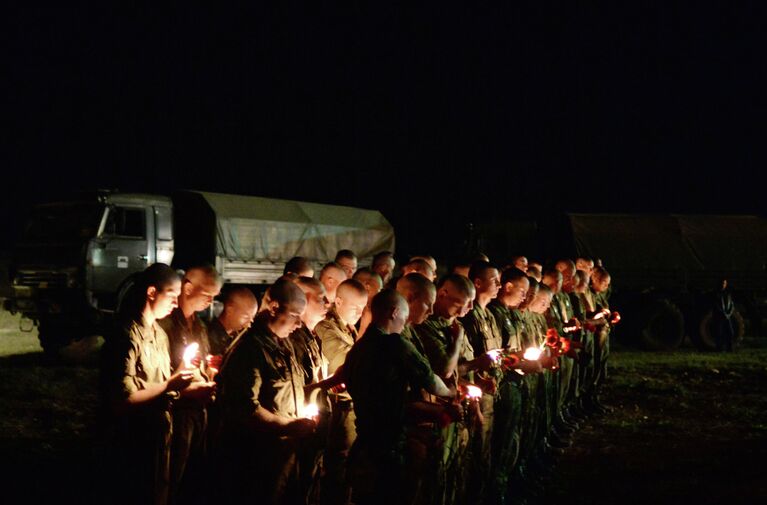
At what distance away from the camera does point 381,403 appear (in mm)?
4137

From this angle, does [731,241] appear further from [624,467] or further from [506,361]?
[506,361]

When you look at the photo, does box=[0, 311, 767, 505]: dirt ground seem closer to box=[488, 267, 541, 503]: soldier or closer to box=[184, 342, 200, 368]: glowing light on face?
box=[488, 267, 541, 503]: soldier

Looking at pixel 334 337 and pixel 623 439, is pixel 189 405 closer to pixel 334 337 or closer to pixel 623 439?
pixel 334 337

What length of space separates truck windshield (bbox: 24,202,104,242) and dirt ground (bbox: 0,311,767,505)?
89.9 inches

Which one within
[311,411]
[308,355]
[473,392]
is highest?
[308,355]

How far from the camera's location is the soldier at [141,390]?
400 cm

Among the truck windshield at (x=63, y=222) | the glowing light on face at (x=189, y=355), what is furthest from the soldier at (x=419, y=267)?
the truck windshield at (x=63, y=222)

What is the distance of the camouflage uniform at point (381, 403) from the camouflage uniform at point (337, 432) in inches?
28.5

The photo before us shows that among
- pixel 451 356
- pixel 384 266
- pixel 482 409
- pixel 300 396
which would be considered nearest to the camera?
pixel 300 396

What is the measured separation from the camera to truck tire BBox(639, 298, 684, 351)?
18.5m

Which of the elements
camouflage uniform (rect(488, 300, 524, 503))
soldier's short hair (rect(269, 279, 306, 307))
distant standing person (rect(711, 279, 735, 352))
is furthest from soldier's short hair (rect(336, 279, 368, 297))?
distant standing person (rect(711, 279, 735, 352))

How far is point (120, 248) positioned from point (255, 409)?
11.1 m

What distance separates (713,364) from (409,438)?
1251cm

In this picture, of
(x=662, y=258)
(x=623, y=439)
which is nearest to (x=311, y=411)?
(x=623, y=439)
